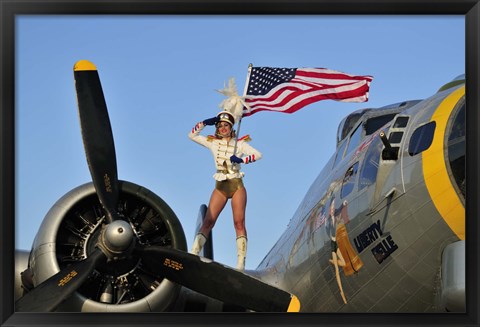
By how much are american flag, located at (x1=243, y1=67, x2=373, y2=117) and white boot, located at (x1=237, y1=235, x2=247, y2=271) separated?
1.86 meters

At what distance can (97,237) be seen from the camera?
13992mm

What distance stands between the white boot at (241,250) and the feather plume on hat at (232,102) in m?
1.57

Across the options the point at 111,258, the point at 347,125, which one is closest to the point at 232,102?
the point at 111,258

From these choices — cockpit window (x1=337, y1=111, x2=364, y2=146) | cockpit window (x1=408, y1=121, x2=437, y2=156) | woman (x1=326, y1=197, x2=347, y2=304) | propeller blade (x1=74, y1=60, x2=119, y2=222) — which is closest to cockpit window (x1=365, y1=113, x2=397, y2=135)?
woman (x1=326, y1=197, x2=347, y2=304)

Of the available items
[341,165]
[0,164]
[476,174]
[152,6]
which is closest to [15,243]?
[0,164]

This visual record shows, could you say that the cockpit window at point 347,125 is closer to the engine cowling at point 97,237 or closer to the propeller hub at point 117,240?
the engine cowling at point 97,237

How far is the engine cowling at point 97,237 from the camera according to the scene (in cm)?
1382

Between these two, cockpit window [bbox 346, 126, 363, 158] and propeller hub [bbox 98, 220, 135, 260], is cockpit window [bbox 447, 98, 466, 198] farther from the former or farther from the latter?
propeller hub [bbox 98, 220, 135, 260]

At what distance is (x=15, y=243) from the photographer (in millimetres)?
9117

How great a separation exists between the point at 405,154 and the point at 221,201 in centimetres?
250

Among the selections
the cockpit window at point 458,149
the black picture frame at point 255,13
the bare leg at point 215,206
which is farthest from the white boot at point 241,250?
the black picture frame at point 255,13

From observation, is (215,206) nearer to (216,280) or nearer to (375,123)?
(216,280)

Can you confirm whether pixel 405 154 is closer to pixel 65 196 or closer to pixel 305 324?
pixel 305 324

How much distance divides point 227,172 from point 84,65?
9.12 ft
